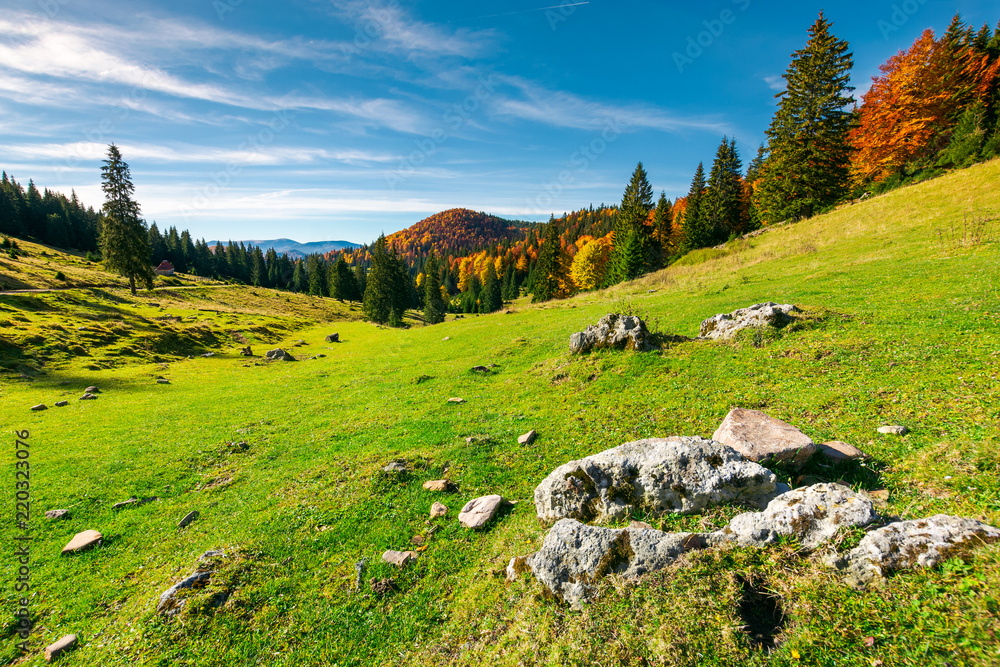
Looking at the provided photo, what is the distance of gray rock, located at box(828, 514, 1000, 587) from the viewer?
474cm

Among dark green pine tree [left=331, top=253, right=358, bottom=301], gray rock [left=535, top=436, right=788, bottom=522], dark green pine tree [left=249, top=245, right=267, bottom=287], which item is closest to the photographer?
gray rock [left=535, top=436, right=788, bottom=522]

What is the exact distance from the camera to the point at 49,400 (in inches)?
972

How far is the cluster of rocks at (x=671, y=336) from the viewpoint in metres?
17.2

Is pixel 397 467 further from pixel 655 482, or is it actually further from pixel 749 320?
pixel 749 320

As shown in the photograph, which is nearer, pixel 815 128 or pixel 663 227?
pixel 815 128

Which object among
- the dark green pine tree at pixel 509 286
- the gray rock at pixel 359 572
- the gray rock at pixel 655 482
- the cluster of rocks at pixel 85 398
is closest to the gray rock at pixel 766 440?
the gray rock at pixel 655 482

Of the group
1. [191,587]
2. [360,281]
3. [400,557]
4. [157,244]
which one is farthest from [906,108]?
[157,244]

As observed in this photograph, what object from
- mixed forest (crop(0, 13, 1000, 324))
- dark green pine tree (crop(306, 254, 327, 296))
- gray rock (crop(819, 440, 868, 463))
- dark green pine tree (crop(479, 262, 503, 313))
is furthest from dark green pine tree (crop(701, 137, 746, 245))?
dark green pine tree (crop(306, 254, 327, 296))

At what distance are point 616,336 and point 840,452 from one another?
11450mm

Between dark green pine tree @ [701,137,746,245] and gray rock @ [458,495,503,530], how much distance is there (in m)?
79.1

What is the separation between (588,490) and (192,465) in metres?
16.7

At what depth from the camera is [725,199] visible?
2859 inches

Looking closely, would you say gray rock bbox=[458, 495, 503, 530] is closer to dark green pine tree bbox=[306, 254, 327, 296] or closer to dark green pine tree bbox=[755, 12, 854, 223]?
dark green pine tree bbox=[755, 12, 854, 223]

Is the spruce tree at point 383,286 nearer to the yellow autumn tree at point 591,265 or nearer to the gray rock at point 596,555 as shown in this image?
the yellow autumn tree at point 591,265
